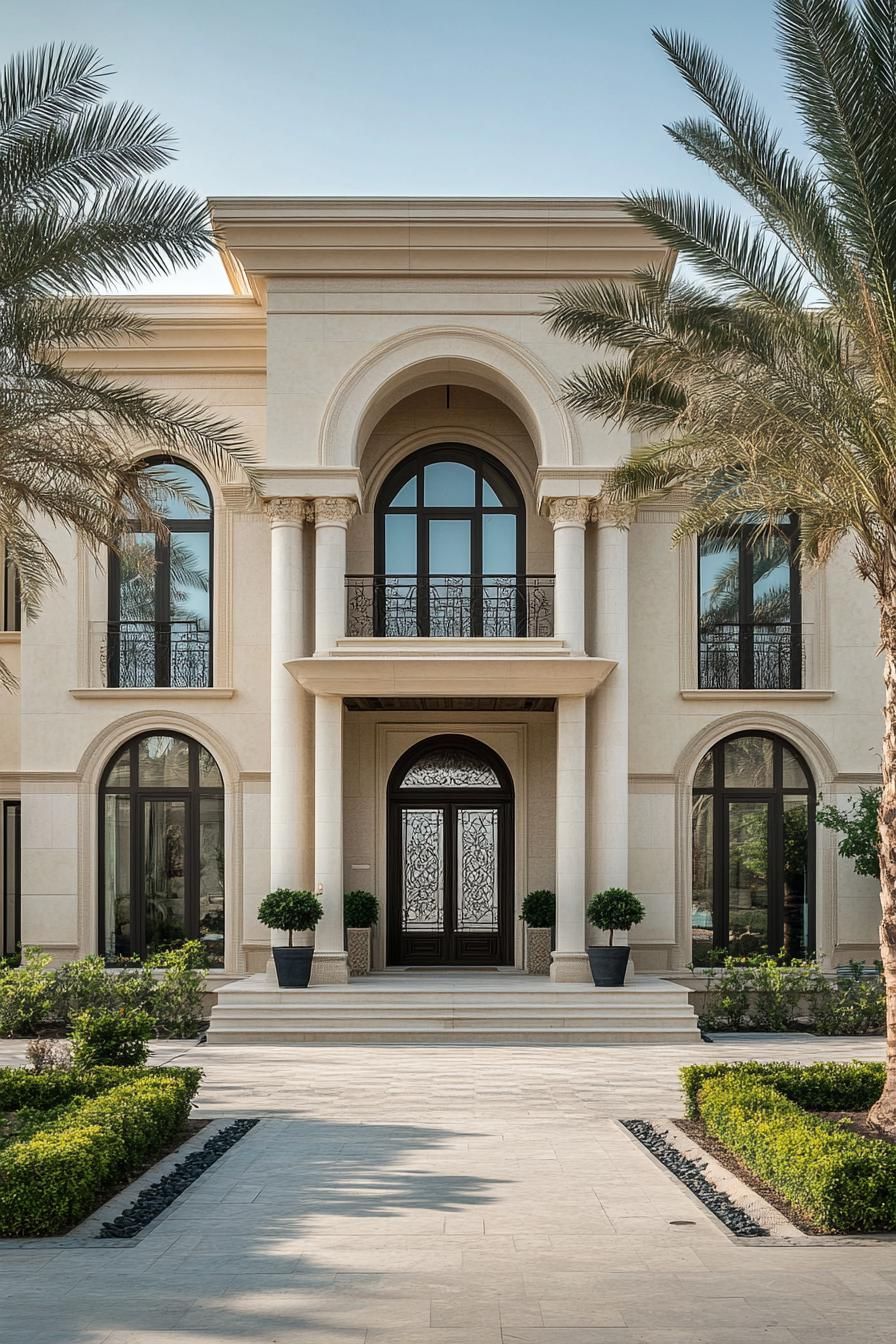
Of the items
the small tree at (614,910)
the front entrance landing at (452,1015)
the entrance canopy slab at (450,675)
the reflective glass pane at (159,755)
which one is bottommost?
the front entrance landing at (452,1015)

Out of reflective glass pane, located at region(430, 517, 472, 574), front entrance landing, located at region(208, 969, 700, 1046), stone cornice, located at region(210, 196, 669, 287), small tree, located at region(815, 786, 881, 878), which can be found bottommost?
front entrance landing, located at region(208, 969, 700, 1046)

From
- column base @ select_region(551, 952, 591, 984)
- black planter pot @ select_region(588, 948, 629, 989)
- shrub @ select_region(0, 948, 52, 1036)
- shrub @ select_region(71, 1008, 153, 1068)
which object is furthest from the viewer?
column base @ select_region(551, 952, 591, 984)

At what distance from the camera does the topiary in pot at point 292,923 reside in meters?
19.8

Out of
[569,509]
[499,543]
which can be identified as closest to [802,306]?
[569,509]

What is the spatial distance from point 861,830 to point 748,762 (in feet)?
7.44

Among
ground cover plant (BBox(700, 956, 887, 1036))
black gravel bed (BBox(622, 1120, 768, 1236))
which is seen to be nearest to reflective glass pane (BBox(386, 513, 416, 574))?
ground cover plant (BBox(700, 956, 887, 1036))

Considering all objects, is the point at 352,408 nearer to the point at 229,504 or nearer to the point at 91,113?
the point at 229,504

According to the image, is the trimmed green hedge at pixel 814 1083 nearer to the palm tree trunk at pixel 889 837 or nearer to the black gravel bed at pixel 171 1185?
the palm tree trunk at pixel 889 837

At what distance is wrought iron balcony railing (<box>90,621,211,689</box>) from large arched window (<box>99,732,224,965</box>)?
921 millimetres

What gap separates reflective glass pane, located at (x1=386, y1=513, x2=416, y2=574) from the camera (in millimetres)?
23125

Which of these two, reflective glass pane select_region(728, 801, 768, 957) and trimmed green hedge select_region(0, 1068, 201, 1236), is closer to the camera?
trimmed green hedge select_region(0, 1068, 201, 1236)

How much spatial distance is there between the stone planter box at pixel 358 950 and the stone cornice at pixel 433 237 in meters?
9.86

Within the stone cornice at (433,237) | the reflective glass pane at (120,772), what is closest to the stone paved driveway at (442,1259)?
the reflective glass pane at (120,772)

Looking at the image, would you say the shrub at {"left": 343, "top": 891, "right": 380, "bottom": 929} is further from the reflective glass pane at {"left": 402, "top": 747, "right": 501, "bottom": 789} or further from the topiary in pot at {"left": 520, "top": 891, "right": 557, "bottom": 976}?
the topiary in pot at {"left": 520, "top": 891, "right": 557, "bottom": 976}
